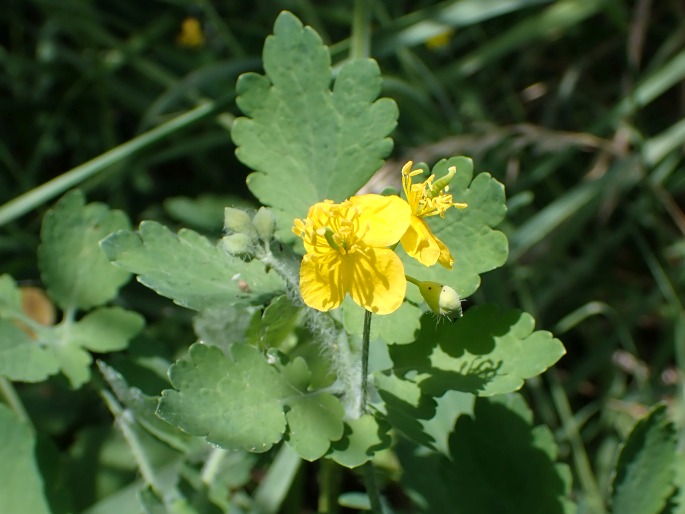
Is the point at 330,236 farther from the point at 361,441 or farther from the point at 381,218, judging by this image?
the point at 361,441

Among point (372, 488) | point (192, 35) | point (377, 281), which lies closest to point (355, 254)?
point (377, 281)

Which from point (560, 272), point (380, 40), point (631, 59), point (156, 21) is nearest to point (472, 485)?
point (560, 272)

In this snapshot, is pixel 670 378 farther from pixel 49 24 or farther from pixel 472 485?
pixel 49 24

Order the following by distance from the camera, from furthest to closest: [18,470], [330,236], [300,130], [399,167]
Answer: [399,167] → [18,470] → [300,130] → [330,236]

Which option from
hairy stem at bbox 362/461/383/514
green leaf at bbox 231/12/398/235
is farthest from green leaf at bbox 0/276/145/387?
hairy stem at bbox 362/461/383/514

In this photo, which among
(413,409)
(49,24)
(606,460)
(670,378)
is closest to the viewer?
(413,409)

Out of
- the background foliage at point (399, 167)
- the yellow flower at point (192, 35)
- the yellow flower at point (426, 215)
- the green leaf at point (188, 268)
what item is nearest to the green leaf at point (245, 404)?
the green leaf at point (188, 268)
